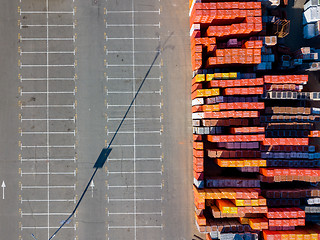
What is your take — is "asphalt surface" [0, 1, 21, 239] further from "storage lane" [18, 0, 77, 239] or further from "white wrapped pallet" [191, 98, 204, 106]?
"white wrapped pallet" [191, 98, 204, 106]

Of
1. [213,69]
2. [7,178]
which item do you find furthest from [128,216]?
[213,69]

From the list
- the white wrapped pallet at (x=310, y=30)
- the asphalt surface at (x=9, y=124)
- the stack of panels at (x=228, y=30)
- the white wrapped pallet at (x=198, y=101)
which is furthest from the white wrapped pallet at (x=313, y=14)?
the asphalt surface at (x=9, y=124)

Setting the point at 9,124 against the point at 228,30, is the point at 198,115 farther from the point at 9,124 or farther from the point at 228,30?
the point at 9,124

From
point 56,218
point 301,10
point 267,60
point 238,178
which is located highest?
point 301,10

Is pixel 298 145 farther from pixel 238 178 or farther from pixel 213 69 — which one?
pixel 213 69

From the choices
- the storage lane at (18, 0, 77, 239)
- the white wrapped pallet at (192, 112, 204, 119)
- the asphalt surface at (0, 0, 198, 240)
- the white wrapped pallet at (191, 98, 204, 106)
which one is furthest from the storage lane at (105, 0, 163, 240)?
the storage lane at (18, 0, 77, 239)

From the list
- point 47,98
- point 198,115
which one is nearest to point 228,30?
point 198,115

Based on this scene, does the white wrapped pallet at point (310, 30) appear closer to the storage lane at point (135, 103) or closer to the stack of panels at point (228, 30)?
the stack of panels at point (228, 30)
